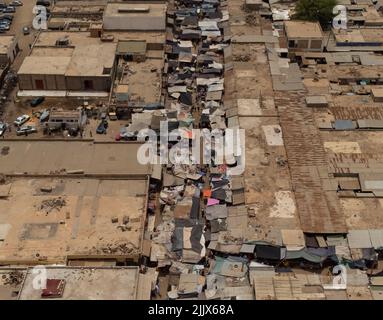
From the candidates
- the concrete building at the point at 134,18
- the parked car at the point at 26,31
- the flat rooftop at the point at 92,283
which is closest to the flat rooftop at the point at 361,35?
the concrete building at the point at 134,18

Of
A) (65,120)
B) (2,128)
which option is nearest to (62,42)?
(65,120)

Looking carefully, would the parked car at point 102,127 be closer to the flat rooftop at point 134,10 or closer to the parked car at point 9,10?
the flat rooftop at point 134,10

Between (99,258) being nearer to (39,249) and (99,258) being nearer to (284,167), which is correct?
(39,249)

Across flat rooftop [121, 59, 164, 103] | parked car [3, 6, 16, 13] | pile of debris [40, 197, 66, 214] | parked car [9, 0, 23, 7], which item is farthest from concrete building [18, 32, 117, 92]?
pile of debris [40, 197, 66, 214]

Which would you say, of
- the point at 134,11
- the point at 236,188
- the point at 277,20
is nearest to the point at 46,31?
the point at 134,11

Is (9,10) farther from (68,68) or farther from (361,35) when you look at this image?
(361,35)
